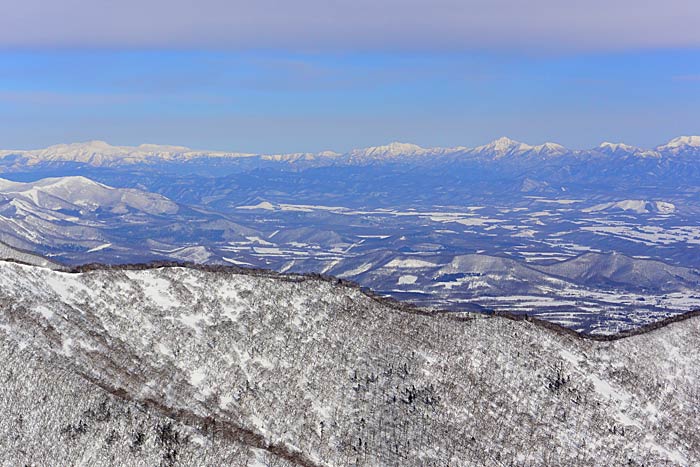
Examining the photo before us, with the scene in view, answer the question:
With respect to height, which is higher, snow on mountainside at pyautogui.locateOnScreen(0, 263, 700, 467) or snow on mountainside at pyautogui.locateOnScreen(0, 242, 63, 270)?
snow on mountainside at pyautogui.locateOnScreen(0, 242, 63, 270)

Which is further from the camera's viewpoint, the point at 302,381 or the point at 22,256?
the point at 22,256

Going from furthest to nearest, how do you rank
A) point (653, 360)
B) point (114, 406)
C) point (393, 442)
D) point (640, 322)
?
point (640, 322), point (653, 360), point (393, 442), point (114, 406)

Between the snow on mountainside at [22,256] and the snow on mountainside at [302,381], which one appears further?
the snow on mountainside at [22,256]

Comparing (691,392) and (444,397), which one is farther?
(691,392)

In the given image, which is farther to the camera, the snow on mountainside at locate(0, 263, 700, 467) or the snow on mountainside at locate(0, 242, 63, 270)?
the snow on mountainside at locate(0, 242, 63, 270)

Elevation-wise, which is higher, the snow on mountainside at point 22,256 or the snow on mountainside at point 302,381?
the snow on mountainside at point 22,256

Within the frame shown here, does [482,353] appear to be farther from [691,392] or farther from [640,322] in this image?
[640,322]

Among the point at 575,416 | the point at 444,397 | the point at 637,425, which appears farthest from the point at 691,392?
the point at 444,397

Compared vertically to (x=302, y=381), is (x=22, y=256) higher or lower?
higher
